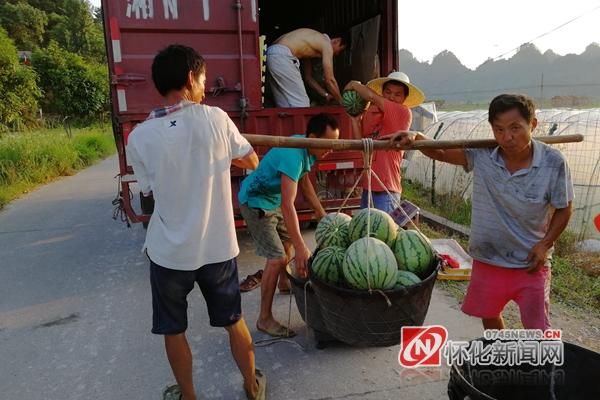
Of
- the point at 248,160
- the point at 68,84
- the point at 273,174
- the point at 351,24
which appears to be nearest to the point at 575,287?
the point at 273,174

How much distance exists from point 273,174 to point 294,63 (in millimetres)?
2146

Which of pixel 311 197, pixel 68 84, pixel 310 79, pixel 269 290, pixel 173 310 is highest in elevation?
pixel 68 84

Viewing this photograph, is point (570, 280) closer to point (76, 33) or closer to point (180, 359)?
point (180, 359)

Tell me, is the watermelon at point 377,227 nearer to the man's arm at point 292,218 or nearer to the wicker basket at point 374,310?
the wicker basket at point 374,310

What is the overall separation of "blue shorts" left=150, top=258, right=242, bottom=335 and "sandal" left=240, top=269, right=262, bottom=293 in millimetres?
1928

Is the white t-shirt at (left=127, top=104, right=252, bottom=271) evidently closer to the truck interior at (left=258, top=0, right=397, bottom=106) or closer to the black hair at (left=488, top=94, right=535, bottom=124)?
the black hair at (left=488, top=94, right=535, bottom=124)

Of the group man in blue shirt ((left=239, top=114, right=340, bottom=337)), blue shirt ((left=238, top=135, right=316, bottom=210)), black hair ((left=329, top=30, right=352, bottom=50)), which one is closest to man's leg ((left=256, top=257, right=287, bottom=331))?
man in blue shirt ((left=239, top=114, right=340, bottom=337))

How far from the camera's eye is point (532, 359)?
2.34 meters

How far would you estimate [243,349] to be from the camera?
8.48ft

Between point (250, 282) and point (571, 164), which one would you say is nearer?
point (250, 282)

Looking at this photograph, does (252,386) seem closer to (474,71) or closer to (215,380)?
(215,380)

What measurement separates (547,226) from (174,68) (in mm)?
2139

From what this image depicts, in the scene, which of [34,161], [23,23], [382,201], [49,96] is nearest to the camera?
[382,201]

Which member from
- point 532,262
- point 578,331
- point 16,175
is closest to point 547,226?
point 532,262
